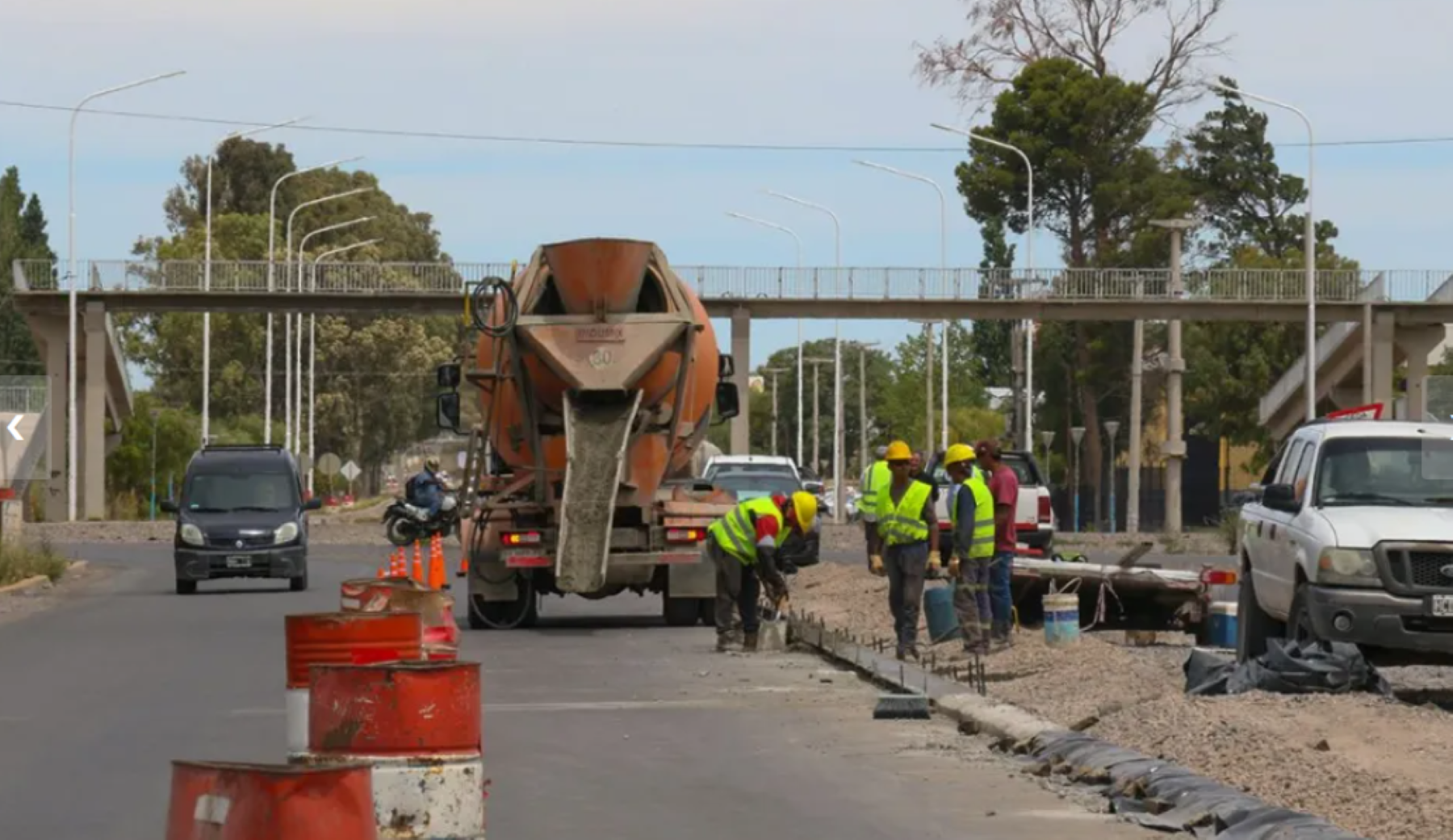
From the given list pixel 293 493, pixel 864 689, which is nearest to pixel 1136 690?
pixel 864 689

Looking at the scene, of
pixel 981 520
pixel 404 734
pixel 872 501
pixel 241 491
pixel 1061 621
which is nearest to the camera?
pixel 404 734

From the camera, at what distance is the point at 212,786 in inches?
241

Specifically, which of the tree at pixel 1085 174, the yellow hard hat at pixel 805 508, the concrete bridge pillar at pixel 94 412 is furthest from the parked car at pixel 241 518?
the tree at pixel 1085 174

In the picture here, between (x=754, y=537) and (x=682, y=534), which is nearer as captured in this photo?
(x=754, y=537)

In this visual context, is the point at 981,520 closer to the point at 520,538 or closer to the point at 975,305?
the point at 520,538

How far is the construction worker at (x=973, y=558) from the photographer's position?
2011cm

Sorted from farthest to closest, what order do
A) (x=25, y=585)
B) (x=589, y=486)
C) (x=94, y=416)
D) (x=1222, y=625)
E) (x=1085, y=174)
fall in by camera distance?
(x=1085, y=174)
(x=94, y=416)
(x=25, y=585)
(x=589, y=486)
(x=1222, y=625)

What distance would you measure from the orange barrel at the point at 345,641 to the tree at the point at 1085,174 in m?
69.6

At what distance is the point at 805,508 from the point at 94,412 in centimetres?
5078

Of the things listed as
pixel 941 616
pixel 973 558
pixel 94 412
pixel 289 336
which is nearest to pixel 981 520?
pixel 973 558

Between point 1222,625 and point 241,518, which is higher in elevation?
point 241,518

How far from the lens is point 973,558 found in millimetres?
20203

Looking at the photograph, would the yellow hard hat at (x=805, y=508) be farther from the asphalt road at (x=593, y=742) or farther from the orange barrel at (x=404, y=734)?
the orange barrel at (x=404, y=734)

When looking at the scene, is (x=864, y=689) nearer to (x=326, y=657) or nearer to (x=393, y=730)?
(x=326, y=657)
